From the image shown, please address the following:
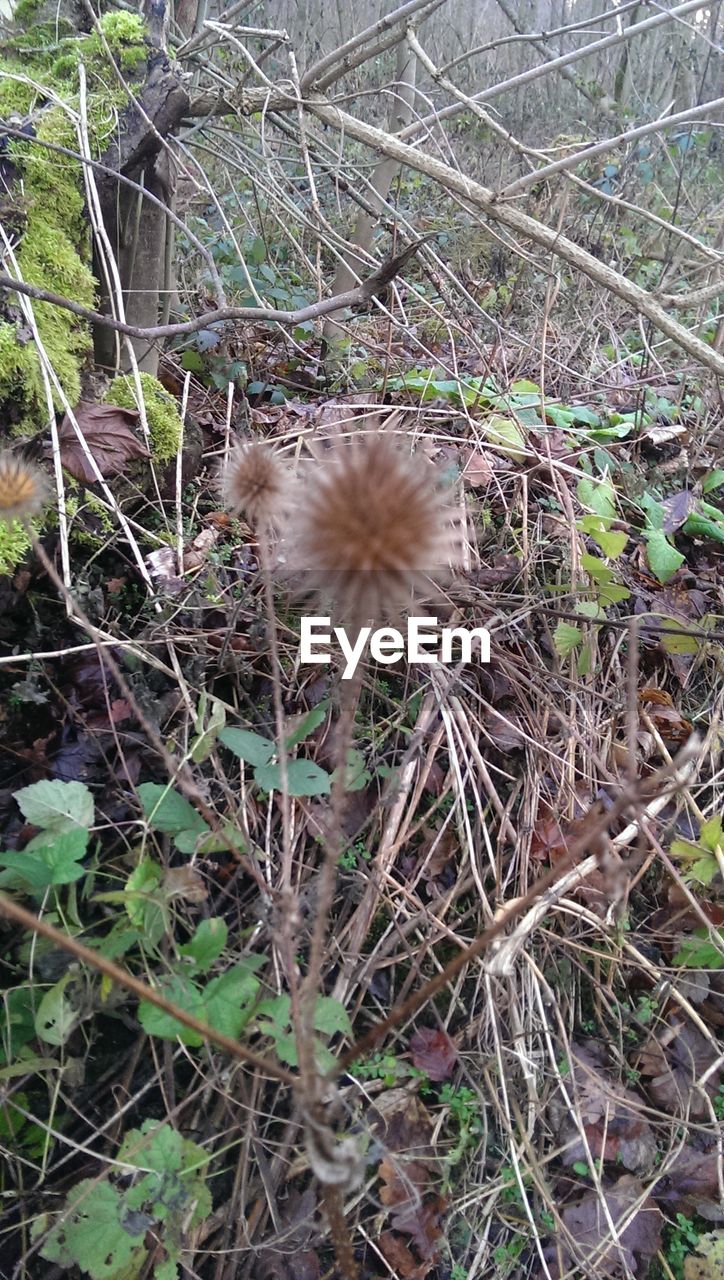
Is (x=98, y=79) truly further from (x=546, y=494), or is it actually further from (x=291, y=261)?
(x=291, y=261)

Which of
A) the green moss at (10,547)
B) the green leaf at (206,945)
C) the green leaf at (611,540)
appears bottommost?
the green leaf at (206,945)

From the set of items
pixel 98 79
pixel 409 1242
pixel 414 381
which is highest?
pixel 98 79

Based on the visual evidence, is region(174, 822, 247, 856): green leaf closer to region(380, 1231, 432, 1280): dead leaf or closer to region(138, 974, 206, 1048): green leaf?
region(138, 974, 206, 1048): green leaf

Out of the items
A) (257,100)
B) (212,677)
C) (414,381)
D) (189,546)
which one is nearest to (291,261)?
(257,100)

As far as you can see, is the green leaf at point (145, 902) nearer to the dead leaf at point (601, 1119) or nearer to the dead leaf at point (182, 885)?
the dead leaf at point (182, 885)

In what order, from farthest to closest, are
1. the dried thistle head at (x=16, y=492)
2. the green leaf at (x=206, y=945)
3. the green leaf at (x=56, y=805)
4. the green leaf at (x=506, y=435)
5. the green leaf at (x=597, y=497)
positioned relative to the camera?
the green leaf at (x=506, y=435) → the green leaf at (x=597, y=497) → the green leaf at (x=56, y=805) → the green leaf at (x=206, y=945) → the dried thistle head at (x=16, y=492)

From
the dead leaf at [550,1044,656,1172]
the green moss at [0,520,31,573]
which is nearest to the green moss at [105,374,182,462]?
the green moss at [0,520,31,573]

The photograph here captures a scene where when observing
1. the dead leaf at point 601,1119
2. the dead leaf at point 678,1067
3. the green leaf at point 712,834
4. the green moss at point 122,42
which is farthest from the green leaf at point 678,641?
the green moss at point 122,42

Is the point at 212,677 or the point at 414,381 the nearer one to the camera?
the point at 212,677
